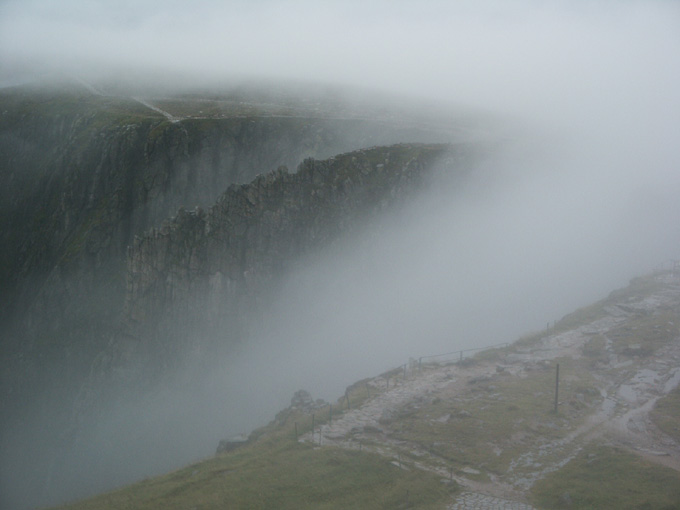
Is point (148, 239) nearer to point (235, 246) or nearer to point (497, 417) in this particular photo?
point (235, 246)

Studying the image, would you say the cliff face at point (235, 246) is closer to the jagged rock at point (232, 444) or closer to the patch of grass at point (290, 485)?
the jagged rock at point (232, 444)

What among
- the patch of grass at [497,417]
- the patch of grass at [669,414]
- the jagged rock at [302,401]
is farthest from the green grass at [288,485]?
the patch of grass at [669,414]

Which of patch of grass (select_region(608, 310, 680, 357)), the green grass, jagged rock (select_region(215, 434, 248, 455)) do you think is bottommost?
jagged rock (select_region(215, 434, 248, 455))

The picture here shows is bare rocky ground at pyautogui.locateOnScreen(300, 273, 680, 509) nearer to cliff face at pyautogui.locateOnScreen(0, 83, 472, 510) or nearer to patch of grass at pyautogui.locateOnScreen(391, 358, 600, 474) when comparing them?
patch of grass at pyautogui.locateOnScreen(391, 358, 600, 474)

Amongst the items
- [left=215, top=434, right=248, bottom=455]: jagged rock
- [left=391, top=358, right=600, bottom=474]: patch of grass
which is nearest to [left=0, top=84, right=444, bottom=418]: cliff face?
[left=215, top=434, right=248, bottom=455]: jagged rock

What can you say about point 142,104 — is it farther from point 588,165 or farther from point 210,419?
point 588,165
